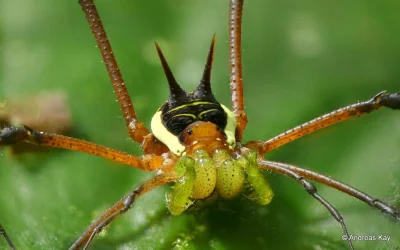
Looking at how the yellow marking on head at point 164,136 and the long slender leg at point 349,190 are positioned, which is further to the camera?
the yellow marking on head at point 164,136

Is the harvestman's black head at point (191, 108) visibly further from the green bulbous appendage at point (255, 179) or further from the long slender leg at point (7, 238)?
the long slender leg at point (7, 238)

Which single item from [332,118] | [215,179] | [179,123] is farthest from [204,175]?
[332,118]

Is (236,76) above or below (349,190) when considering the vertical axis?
above

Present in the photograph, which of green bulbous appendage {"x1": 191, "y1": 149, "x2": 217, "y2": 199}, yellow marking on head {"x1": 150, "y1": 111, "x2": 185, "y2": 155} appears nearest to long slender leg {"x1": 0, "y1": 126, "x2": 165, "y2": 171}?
yellow marking on head {"x1": 150, "y1": 111, "x2": 185, "y2": 155}

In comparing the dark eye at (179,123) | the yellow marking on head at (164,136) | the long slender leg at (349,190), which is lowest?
the long slender leg at (349,190)

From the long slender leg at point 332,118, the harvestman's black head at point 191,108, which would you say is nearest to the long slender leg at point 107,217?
the harvestman's black head at point 191,108

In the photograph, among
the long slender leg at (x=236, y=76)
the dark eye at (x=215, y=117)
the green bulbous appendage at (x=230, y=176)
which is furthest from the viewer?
the long slender leg at (x=236, y=76)

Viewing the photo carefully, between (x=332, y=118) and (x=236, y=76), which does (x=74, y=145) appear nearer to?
(x=236, y=76)
